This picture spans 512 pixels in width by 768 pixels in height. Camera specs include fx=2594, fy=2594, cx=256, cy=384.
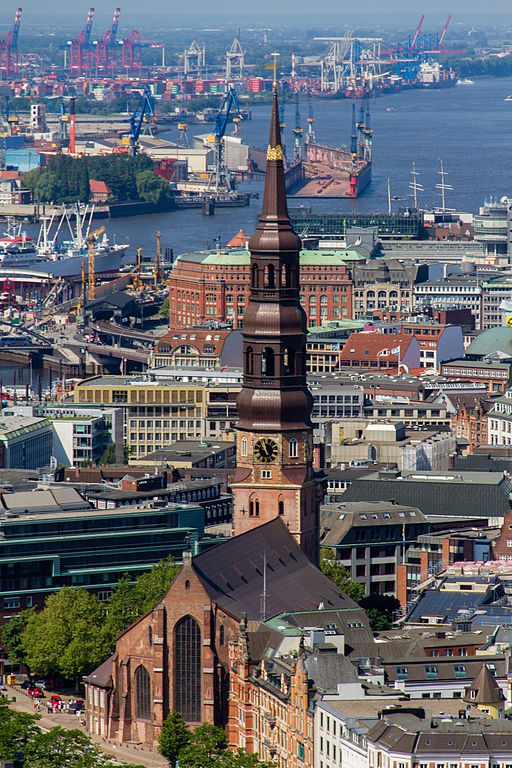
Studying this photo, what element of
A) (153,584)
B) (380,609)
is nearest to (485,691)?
(153,584)

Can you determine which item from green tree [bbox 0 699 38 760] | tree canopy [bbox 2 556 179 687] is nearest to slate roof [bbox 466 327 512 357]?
tree canopy [bbox 2 556 179 687]

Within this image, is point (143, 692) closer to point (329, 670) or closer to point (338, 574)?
point (329, 670)

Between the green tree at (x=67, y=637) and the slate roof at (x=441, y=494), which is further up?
the green tree at (x=67, y=637)

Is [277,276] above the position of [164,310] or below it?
above

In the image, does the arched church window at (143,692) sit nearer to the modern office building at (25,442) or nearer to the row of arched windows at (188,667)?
the row of arched windows at (188,667)

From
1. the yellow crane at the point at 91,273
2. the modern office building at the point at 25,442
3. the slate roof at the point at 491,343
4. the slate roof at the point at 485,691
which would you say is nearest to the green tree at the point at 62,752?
the slate roof at the point at 485,691

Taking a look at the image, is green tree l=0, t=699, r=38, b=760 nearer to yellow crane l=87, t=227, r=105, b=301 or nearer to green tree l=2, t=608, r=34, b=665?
green tree l=2, t=608, r=34, b=665

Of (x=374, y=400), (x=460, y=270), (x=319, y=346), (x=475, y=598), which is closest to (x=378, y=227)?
(x=460, y=270)
